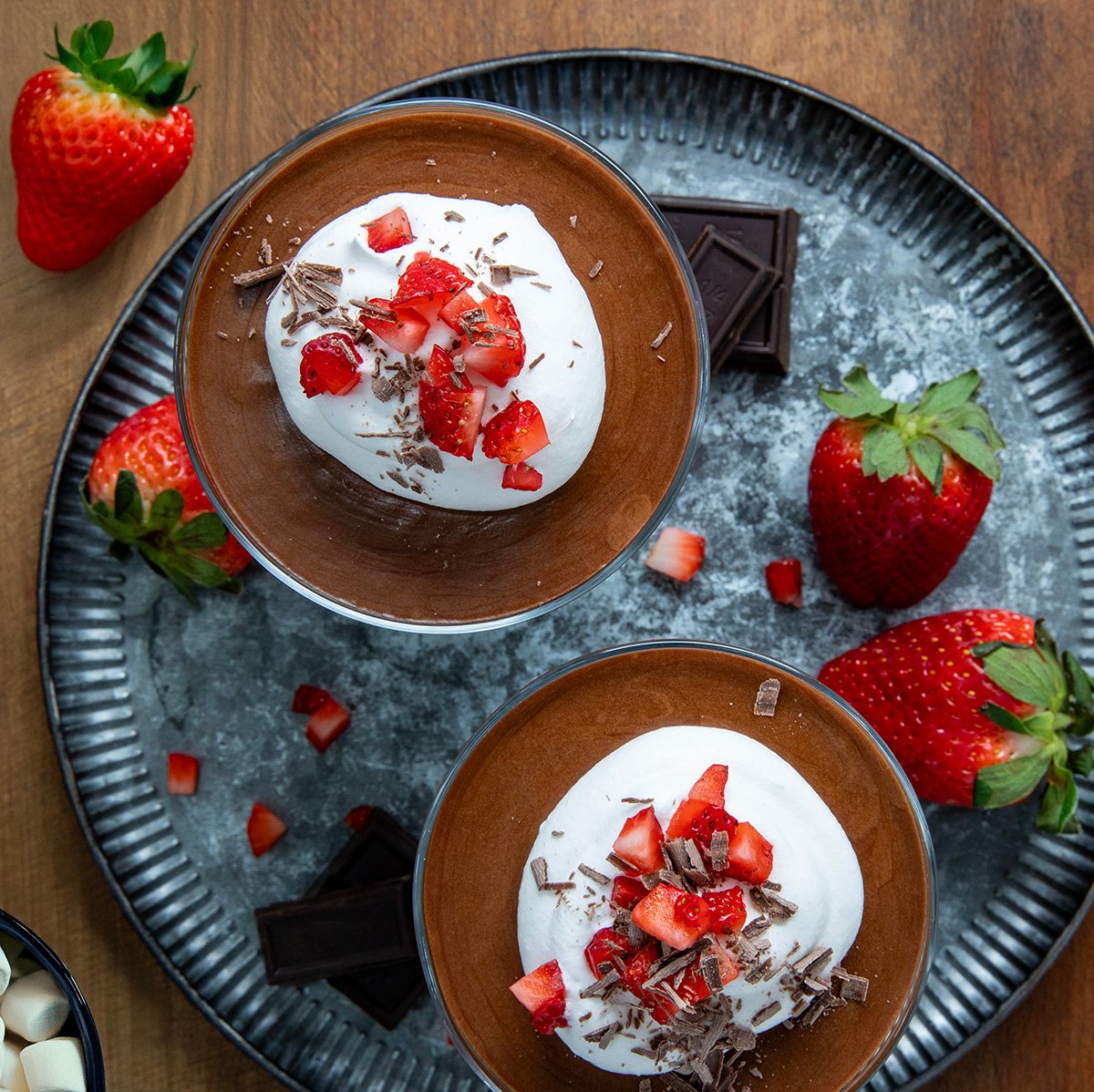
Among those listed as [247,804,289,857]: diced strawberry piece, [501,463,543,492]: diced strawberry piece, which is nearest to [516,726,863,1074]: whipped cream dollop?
[501,463,543,492]: diced strawberry piece

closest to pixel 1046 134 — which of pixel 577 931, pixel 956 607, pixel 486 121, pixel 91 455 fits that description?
pixel 956 607

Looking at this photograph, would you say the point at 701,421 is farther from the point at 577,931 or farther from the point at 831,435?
the point at 577,931

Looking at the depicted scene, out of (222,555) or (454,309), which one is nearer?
(454,309)

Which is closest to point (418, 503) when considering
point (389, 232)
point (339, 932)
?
point (389, 232)

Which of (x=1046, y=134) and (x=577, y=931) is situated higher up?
(x=1046, y=134)

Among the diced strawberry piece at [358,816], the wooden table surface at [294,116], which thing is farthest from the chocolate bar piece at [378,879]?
the wooden table surface at [294,116]

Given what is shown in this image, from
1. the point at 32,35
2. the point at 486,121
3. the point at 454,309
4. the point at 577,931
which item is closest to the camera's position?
the point at 454,309

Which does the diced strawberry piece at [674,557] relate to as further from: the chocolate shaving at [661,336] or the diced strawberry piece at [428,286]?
the diced strawberry piece at [428,286]
